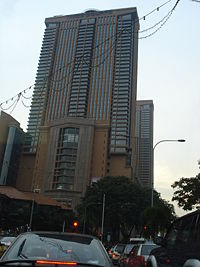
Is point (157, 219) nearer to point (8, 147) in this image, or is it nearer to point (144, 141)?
point (8, 147)

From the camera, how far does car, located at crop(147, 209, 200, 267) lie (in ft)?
14.6

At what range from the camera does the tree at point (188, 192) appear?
2388 centimetres

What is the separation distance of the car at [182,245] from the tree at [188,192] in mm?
18183

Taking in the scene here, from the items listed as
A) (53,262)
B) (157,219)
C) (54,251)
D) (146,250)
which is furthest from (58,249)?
(157,219)

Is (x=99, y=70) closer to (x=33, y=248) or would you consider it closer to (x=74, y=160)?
(x=74, y=160)

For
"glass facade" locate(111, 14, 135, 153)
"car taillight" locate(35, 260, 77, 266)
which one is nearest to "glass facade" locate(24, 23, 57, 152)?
"glass facade" locate(111, 14, 135, 153)

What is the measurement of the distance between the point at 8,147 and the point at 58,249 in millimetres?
113653

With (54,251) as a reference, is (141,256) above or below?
below

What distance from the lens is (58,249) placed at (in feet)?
13.4

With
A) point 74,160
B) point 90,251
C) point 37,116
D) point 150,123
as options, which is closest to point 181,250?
point 90,251

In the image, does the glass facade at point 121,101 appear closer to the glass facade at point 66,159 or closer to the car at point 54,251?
the glass facade at point 66,159

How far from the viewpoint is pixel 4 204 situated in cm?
5944

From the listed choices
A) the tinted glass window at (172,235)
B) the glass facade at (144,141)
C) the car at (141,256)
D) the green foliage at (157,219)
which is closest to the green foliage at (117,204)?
the green foliage at (157,219)

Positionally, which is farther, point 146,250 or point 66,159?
point 66,159
